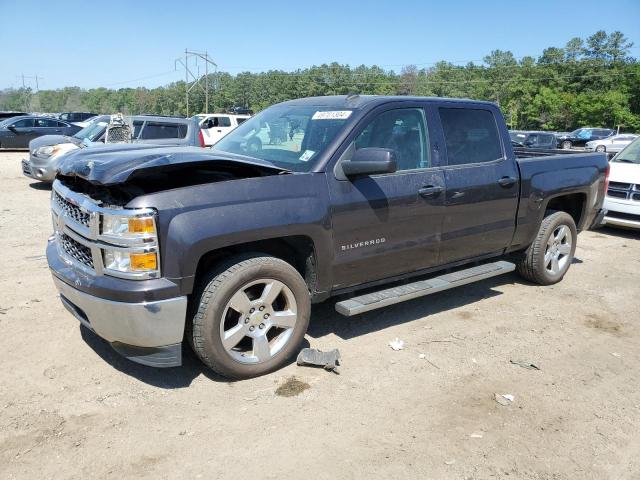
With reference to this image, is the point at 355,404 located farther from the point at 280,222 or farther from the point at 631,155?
the point at 631,155

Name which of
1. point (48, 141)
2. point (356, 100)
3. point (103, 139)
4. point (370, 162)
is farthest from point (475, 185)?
point (48, 141)

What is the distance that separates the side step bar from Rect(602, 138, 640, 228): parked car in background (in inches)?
182

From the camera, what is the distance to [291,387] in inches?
141

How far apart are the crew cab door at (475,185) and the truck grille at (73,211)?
2809 millimetres

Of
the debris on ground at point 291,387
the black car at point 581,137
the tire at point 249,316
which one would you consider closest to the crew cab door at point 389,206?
the tire at point 249,316

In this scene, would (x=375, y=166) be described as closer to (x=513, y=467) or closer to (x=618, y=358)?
(x=513, y=467)

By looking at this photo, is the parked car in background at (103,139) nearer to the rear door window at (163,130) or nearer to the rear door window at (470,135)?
the rear door window at (163,130)

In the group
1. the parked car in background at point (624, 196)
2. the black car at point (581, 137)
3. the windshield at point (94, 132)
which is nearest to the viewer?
the parked car in background at point (624, 196)

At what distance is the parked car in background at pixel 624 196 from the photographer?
8.48 m

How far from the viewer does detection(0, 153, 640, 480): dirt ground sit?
283 centimetres

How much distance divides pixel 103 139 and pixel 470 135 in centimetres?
986

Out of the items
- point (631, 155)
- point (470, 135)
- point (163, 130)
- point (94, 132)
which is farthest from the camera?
point (94, 132)

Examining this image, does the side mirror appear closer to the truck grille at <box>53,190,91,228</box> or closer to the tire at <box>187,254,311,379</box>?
the tire at <box>187,254,311,379</box>

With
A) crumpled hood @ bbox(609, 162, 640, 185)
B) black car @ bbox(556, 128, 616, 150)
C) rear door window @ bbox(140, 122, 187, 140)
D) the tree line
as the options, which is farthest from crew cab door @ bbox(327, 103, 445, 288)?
the tree line
